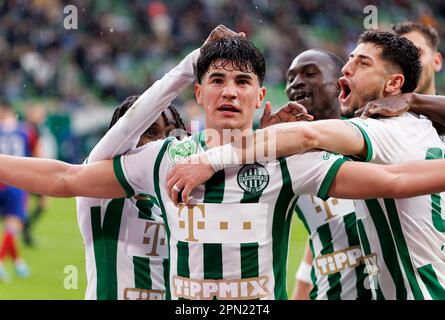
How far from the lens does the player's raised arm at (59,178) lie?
11.8ft

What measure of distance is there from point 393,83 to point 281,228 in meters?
1.05

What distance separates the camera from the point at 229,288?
3346mm

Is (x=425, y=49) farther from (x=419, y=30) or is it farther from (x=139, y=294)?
(x=139, y=294)

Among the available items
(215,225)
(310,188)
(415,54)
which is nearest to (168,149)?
(215,225)

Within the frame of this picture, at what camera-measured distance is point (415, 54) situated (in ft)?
13.3

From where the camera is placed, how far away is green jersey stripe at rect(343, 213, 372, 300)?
14.2 ft

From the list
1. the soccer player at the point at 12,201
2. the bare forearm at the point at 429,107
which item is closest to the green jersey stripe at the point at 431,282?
the bare forearm at the point at 429,107

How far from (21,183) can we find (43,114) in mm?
14255

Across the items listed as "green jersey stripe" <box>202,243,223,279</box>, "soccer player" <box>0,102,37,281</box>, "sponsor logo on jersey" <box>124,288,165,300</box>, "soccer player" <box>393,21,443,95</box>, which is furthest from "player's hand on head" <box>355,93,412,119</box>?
"soccer player" <box>0,102,37,281</box>

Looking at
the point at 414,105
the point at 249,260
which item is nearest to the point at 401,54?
the point at 414,105

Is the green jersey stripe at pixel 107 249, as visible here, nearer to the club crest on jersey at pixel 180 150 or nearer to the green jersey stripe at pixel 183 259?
the club crest on jersey at pixel 180 150

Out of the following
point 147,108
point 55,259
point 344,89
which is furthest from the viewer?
point 55,259

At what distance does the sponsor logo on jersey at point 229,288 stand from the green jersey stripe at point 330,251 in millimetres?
1163
